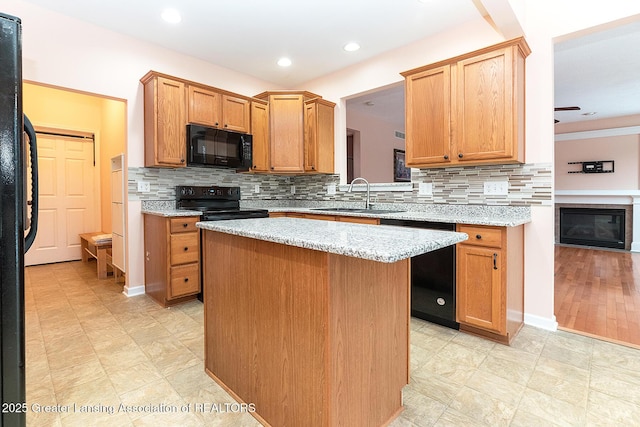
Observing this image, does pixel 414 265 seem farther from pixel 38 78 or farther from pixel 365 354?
pixel 38 78

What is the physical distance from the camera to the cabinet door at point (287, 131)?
3918mm

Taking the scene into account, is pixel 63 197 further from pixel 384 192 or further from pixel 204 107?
pixel 384 192

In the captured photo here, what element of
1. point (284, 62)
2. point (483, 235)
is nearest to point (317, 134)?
point (284, 62)

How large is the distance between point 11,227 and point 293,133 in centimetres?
315

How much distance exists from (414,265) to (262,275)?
60.8 inches

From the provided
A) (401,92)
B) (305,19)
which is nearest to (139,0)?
(305,19)

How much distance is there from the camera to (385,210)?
11.3 ft

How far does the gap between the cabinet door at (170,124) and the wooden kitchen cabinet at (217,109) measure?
10cm

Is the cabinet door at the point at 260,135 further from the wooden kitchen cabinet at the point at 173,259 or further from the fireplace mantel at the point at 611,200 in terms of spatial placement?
the fireplace mantel at the point at 611,200

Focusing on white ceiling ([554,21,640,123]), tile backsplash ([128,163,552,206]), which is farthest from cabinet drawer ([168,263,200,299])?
white ceiling ([554,21,640,123])

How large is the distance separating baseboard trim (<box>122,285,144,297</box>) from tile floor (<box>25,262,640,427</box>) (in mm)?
544

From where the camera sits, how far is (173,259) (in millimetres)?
2916

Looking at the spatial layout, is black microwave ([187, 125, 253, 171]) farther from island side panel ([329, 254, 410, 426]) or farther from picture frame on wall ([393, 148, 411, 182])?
picture frame on wall ([393, 148, 411, 182])

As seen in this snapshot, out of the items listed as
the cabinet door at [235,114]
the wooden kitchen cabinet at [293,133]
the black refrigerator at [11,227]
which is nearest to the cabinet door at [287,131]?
the wooden kitchen cabinet at [293,133]
